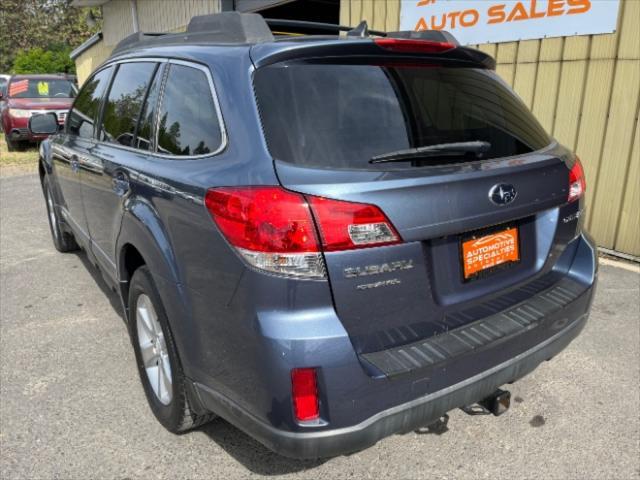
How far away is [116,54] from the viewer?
347 cm

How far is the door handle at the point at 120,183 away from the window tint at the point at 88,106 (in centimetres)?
94

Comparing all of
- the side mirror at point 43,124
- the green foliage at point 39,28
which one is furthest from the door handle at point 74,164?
the green foliage at point 39,28

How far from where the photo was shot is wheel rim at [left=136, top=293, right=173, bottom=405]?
253 centimetres

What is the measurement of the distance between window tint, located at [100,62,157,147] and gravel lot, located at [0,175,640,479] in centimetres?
138

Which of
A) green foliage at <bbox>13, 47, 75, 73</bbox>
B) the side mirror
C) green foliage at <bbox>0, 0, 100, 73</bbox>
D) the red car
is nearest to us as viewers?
the side mirror

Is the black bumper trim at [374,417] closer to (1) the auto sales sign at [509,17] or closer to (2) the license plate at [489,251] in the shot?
(2) the license plate at [489,251]

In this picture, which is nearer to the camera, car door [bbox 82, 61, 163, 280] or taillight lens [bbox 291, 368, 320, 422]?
taillight lens [bbox 291, 368, 320, 422]

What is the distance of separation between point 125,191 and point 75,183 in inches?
56.7

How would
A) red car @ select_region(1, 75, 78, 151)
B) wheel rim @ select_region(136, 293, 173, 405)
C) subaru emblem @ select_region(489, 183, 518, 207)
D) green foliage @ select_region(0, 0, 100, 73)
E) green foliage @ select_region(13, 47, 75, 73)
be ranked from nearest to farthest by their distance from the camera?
subaru emblem @ select_region(489, 183, 518, 207) → wheel rim @ select_region(136, 293, 173, 405) → red car @ select_region(1, 75, 78, 151) → green foliage @ select_region(13, 47, 75, 73) → green foliage @ select_region(0, 0, 100, 73)

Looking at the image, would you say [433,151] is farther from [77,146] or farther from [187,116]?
[77,146]

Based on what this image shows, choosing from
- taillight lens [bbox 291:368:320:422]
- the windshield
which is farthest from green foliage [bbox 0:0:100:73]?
taillight lens [bbox 291:368:320:422]

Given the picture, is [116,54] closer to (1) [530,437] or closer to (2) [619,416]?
(1) [530,437]

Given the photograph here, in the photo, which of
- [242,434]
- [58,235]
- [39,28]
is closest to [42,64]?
[39,28]

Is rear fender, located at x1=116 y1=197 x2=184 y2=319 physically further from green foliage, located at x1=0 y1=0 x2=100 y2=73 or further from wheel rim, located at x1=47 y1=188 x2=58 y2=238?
green foliage, located at x1=0 y1=0 x2=100 y2=73
